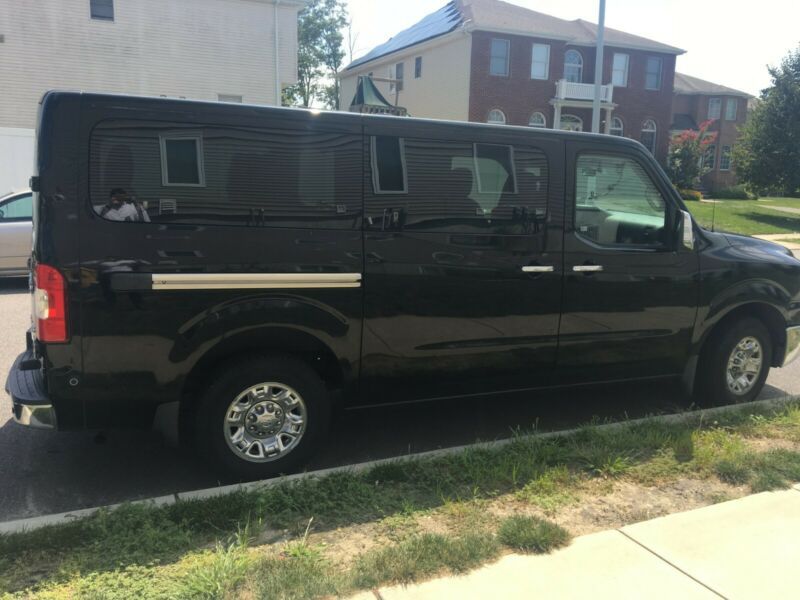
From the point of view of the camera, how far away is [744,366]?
513 centimetres

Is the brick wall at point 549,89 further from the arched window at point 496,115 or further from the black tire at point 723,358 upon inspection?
the black tire at point 723,358

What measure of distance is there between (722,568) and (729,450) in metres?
1.29

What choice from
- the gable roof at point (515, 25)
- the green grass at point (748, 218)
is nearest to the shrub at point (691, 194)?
the green grass at point (748, 218)

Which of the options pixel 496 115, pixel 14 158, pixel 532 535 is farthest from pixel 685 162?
pixel 532 535

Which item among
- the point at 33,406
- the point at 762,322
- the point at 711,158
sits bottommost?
the point at 33,406

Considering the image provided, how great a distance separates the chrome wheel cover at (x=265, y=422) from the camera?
3.62 meters

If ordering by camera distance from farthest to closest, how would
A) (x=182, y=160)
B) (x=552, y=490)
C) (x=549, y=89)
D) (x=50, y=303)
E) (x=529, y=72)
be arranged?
(x=549, y=89), (x=529, y=72), (x=552, y=490), (x=182, y=160), (x=50, y=303)

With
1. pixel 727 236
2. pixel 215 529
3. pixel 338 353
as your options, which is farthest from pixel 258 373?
pixel 727 236

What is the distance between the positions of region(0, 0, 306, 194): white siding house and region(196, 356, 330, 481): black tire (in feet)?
61.9

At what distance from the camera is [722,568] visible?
9.70 ft

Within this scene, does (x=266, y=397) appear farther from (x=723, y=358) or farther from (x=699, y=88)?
(x=699, y=88)

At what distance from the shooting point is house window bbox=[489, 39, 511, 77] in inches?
1203

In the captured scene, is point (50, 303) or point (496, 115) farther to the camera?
point (496, 115)

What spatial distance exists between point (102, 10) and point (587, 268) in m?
20.4
